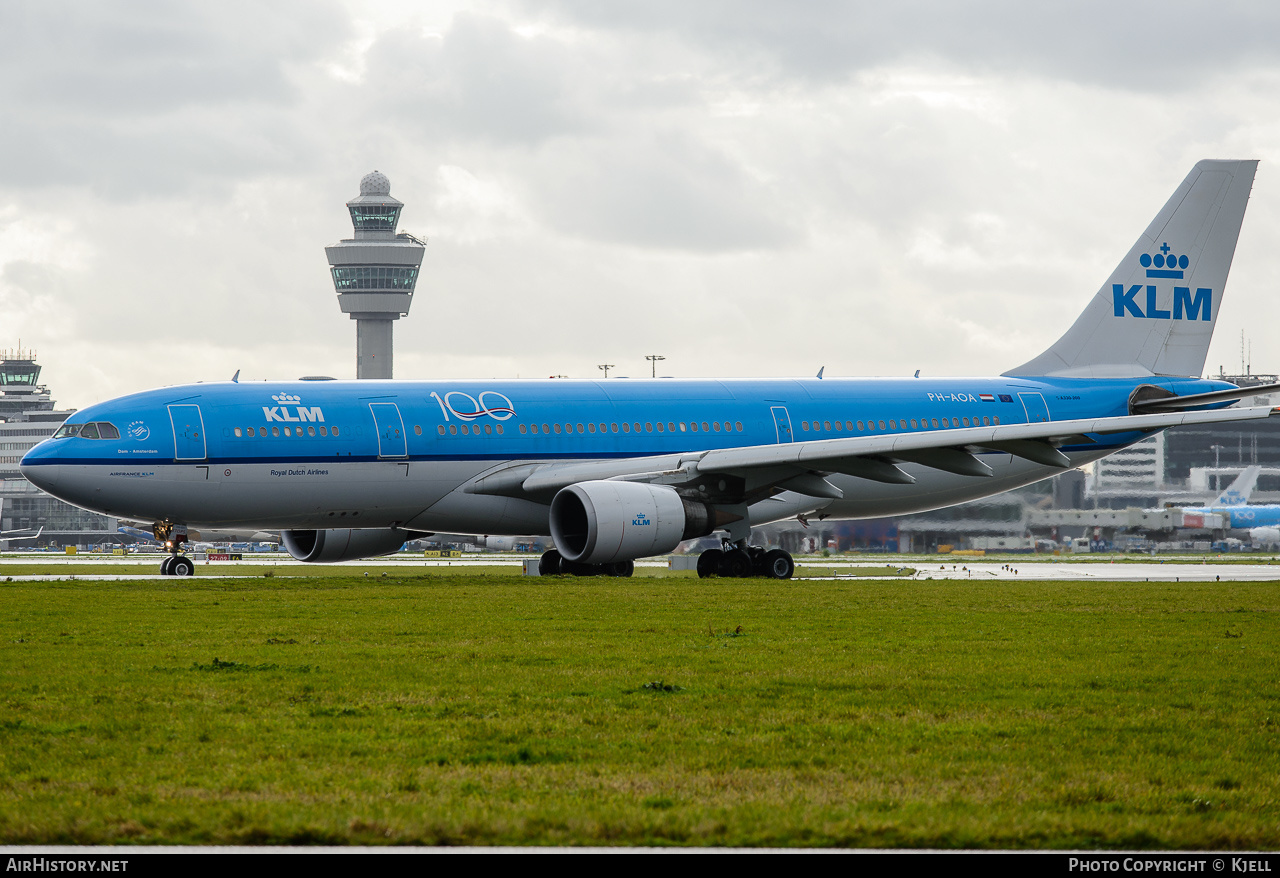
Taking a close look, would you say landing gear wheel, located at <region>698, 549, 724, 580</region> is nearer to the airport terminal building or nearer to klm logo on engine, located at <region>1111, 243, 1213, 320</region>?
klm logo on engine, located at <region>1111, 243, 1213, 320</region>

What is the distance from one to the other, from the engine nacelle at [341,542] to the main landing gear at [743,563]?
6.31 metres

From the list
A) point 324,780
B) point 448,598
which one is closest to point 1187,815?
point 324,780

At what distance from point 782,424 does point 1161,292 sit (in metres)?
11.7

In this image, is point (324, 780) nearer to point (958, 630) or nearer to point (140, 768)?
point (140, 768)

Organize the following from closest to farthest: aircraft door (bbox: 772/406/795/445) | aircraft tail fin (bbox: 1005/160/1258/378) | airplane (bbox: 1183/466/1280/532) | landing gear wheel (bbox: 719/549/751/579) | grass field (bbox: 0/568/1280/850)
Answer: grass field (bbox: 0/568/1280/850), landing gear wheel (bbox: 719/549/751/579), aircraft door (bbox: 772/406/795/445), aircraft tail fin (bbox: 1005/160/1258/378), airplane (bbox: 1183/466/1280/532)

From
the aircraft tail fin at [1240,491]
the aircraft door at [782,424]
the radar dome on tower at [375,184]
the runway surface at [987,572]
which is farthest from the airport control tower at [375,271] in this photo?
the aircraft door at [782,424]

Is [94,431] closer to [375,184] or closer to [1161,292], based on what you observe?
[1161,292]

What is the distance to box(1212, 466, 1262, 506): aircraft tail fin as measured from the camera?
10047 cm

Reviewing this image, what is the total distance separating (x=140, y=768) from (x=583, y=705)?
339cm

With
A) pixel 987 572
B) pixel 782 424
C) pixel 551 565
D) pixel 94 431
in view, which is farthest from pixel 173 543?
pixel 987 572

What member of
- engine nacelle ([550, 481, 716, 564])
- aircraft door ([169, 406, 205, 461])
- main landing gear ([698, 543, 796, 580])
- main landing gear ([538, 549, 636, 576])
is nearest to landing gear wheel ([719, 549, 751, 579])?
main landing gear ([698, 543, 796, 580])

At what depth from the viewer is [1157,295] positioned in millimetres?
37219

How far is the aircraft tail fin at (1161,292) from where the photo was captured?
37.0m

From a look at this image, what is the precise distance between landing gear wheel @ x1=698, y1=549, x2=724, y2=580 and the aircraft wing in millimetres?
1716
